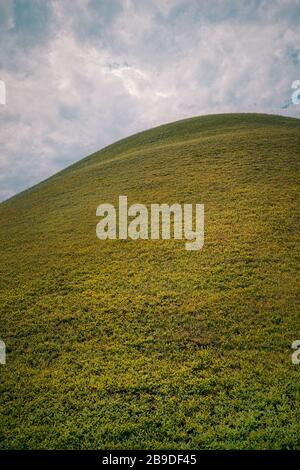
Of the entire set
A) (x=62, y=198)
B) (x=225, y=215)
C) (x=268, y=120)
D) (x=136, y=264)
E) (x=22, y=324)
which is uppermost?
(x=268, y=120)

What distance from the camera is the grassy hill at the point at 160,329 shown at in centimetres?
791

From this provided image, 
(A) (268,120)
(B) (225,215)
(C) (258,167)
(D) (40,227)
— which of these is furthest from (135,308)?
(A) (268,120)

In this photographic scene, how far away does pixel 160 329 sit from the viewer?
1128cm

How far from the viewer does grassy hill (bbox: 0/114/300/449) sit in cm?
791

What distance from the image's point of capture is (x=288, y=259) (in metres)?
14.5

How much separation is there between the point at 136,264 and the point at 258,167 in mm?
15592

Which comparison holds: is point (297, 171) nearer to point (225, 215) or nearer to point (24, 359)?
point (225, 215)

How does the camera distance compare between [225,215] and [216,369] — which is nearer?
[216,369]

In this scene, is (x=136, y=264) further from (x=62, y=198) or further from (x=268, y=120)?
(x=268, y=120)

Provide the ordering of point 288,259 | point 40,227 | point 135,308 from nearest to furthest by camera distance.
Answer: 1. point 135,308
2. point 288,259
3. point 40,227

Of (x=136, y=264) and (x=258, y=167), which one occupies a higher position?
(x=258, y=167)

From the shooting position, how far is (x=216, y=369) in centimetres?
934
